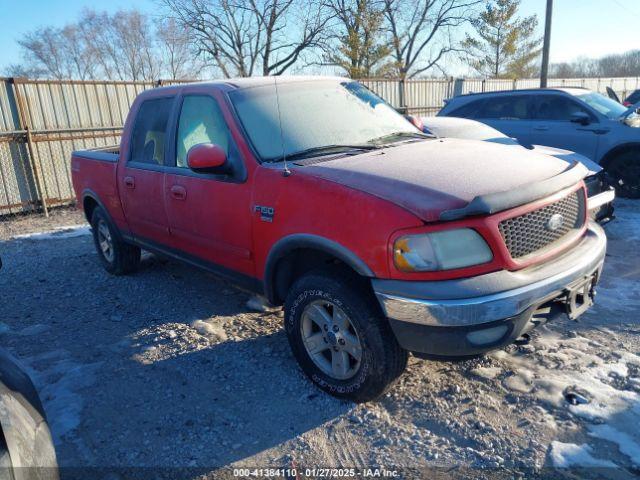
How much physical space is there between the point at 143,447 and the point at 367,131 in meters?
2.57

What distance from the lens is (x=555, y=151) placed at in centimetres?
518

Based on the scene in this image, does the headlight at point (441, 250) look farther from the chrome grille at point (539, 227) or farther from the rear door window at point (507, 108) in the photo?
the rear door window at point (507, 108)

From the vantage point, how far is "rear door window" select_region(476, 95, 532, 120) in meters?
8.71

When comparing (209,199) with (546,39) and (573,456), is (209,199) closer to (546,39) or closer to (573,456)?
(573,456)

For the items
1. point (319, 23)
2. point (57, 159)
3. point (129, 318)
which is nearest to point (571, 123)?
point (129, 318)

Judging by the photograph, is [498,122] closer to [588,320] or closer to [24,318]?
[588,320]

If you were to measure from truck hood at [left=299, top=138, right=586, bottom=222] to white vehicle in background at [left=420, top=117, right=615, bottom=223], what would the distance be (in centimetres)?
187

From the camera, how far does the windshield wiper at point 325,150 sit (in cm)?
333

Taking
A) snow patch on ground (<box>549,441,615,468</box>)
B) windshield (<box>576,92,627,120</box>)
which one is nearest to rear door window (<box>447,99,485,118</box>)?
windshield (<box>576,92,627,120</box>)

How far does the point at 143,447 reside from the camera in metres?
2.76

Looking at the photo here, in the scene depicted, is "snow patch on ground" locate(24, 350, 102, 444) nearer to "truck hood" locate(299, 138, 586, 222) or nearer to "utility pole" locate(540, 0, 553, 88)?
"truck hood" locate(299, 138, 586, 222)

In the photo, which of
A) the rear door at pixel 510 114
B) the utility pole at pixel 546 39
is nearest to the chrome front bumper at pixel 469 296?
the rear door at pixel 510 114

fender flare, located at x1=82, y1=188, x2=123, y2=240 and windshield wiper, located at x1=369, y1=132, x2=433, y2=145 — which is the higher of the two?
windshield wiper, located at x1=369, y1=132, x2=433, y2=145

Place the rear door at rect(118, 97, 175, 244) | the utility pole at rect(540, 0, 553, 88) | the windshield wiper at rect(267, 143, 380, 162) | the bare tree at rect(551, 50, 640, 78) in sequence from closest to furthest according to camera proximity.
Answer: the windshield wiper at rect(267, 143, 380, 162) < the rear door at rect(118, 97, 175, 244) < the utility pole at rect(540, 0, 553, 88) < the bare tree at rect(551, 50, 640, 78)
